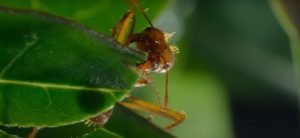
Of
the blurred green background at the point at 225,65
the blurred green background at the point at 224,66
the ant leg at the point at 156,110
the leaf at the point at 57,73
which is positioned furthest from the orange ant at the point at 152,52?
the blurred green background at the point at 225,65

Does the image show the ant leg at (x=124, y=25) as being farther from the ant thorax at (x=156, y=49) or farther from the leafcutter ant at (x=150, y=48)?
the ant thorax at (x=156, y=49)

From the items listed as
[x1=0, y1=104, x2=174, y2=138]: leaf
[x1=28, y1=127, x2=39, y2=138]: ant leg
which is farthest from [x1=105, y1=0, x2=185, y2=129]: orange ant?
[x1=28, y1=127, x2=39, y2=138]: ant leg

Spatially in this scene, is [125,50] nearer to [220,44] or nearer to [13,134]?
[13,134]

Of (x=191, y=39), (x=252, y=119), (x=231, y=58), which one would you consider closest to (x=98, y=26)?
(x=191, y=39)

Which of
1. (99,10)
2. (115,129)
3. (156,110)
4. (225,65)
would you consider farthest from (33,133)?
(225,65)

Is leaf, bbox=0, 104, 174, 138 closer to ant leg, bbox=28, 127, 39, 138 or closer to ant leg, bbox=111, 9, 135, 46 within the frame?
ant leg, bbox=28, 127, 39, 138
